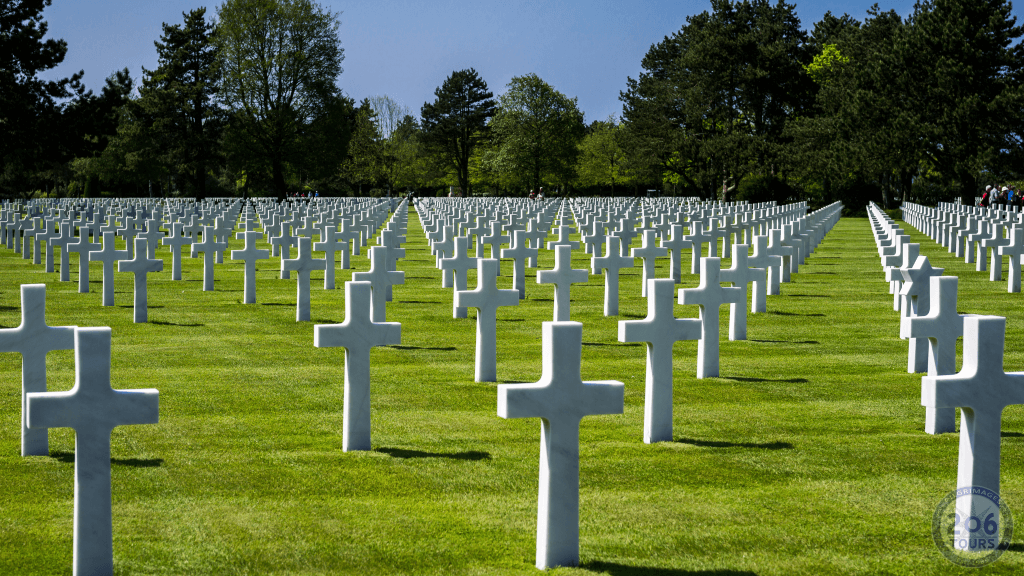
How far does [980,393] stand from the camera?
414 cm

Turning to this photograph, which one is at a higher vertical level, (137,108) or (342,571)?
(137,108)

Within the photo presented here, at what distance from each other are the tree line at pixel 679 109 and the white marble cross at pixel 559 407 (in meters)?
42.7

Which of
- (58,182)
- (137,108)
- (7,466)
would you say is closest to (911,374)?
(7,466)

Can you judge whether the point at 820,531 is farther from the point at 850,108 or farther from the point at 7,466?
the point at 850,108

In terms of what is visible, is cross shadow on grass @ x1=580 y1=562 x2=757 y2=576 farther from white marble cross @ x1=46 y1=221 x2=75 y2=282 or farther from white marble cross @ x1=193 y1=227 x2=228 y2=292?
white marble cross @ x1=46 y1=221 x2=75 y2=282

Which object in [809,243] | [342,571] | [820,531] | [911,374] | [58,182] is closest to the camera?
[342,571]

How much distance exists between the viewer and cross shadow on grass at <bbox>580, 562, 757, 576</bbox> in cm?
421

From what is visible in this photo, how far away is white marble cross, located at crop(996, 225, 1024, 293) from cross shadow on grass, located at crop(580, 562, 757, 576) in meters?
13.3

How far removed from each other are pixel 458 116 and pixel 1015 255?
301 feet

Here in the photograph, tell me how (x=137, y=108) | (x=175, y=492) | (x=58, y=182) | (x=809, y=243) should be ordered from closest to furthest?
1. (x=175, y=492)
2. (x=809, y=243)
3. (x=137, y=108)
4. (x=58, y=182)

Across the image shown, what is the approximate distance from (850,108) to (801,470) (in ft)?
171

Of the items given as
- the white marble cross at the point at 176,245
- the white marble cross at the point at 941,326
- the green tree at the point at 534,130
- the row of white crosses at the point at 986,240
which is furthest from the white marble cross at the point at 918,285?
the green tree at the point at 534,130

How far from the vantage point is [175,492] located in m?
5.36

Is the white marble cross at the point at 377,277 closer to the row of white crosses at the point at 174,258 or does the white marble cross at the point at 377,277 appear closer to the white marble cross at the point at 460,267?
the white marble cross at the point at 460,267
